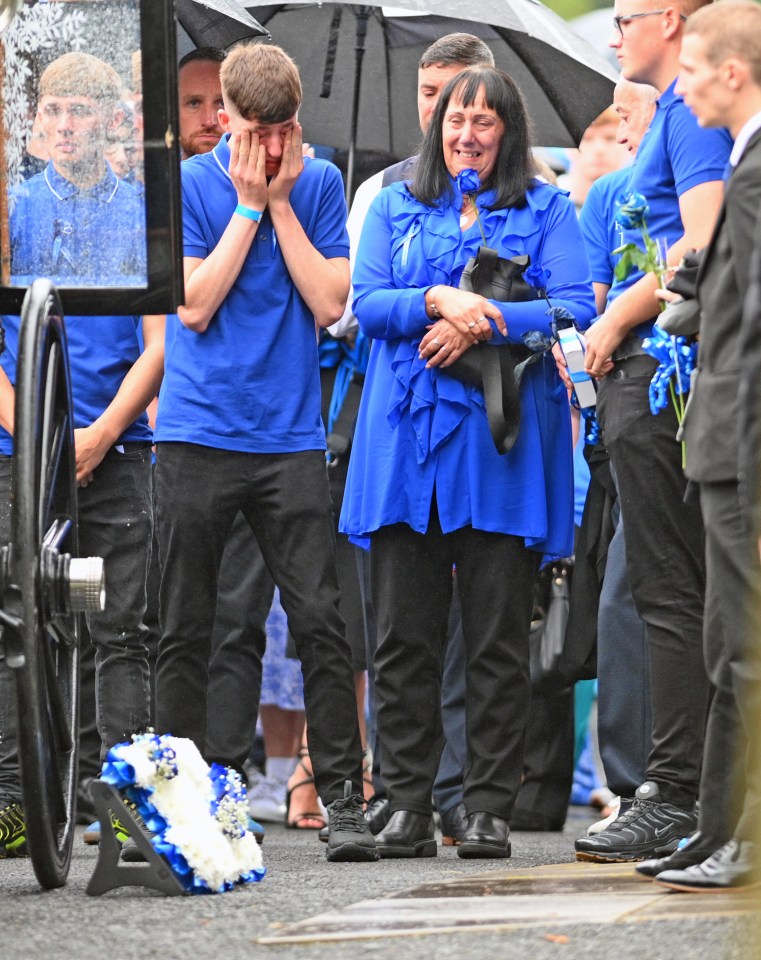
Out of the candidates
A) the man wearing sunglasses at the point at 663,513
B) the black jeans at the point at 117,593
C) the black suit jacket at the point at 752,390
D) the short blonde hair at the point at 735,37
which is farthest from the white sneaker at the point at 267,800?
the short blonde hair at the point at 735,37

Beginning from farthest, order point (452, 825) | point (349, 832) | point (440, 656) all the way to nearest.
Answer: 1. point (452, 825)
2. point (440, 656)
3. point (349, 832)

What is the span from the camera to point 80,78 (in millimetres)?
3844

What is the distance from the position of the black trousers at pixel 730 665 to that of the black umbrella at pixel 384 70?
10.4ft

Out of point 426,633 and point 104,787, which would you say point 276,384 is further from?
point 104,787

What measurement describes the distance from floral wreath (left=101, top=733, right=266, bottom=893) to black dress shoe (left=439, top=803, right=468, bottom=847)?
63.6 inches

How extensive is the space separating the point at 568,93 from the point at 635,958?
4279 millimetres

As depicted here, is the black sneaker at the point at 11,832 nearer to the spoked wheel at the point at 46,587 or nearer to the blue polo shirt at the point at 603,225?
the spoked wheel at the point at 46,587

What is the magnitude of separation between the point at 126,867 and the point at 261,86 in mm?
2064

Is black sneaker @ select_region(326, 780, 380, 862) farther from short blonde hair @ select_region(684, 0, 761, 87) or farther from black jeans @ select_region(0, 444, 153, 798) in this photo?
short blonde hair @ select_region(684, 0, 761, 87)

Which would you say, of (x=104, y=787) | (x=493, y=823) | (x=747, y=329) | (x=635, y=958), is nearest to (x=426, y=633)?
(x=493, y=823)

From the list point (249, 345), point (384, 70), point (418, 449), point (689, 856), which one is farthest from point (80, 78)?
point (384, 70)

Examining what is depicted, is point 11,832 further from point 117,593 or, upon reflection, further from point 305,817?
point 305,817

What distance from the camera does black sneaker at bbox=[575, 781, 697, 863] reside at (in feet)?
14.1

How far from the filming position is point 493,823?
4.64 metres
